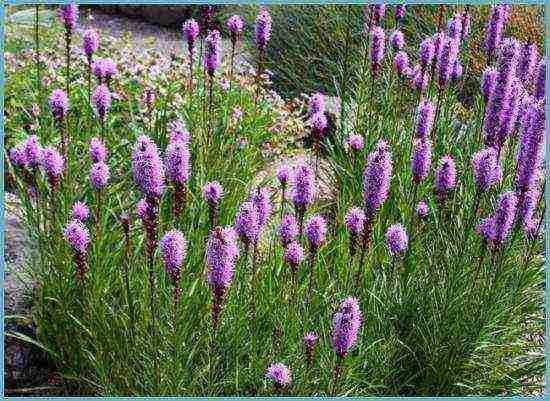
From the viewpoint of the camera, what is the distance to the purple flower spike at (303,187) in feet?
9.42

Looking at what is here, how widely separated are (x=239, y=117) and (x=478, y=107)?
1388mm

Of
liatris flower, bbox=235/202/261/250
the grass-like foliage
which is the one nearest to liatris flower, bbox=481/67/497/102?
the grass-like foliage

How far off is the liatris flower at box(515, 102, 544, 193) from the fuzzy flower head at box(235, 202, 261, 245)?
1033 millimetres

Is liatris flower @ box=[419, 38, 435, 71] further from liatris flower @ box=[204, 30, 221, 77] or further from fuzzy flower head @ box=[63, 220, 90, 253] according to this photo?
fuzzy flower head @ box=[63, 220, 90, 253]

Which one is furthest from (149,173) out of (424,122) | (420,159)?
(424,122)

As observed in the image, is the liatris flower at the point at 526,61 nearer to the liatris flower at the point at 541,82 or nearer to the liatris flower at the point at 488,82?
the liatris flower at the point at 541,82

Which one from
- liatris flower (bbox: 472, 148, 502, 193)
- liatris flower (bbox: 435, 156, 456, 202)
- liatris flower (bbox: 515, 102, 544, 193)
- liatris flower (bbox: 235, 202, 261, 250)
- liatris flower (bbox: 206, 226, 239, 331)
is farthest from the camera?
liatris flower (bbox: 435, 156, 456, 202)

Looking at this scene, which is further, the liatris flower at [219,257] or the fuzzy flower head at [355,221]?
the fuzzy flower head at [355,221]

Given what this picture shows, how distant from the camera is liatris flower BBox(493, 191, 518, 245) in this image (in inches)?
117

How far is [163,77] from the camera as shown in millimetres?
6551

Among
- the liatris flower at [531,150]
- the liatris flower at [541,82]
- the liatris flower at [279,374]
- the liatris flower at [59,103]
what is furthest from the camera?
the liatris flower at [541,82]

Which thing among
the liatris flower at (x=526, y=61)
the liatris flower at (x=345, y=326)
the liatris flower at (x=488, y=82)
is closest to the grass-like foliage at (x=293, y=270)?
the liatris flower at (x=345, y=326)

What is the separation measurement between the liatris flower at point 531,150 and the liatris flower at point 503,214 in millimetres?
72

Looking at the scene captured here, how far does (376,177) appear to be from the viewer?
2.72m
